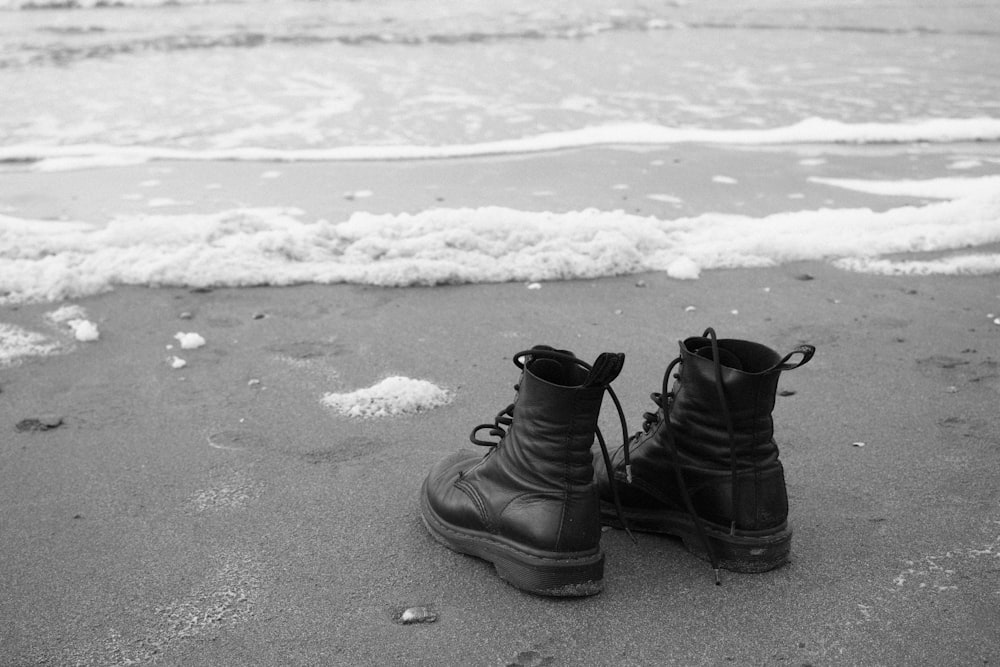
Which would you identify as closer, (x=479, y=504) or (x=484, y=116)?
(x=479, y=504)

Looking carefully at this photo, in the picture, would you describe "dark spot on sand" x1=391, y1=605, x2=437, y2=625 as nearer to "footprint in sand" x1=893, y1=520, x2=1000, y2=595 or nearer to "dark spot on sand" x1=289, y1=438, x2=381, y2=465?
"dark spot on sand" x1=289, y1=438, x2=381, y2=465

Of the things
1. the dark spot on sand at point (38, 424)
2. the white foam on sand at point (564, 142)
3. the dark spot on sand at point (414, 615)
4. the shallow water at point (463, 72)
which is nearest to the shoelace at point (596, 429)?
the dark spot on sand at point (414, 615)

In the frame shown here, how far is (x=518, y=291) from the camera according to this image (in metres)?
3.90

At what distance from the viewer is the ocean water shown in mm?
4211

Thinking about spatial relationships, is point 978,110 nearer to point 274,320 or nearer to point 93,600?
point 274,320

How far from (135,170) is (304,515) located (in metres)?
Answer: 4.69

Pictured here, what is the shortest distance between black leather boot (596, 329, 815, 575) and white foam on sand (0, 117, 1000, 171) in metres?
4.76

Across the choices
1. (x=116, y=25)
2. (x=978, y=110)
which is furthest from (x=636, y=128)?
(x=116, y=25)

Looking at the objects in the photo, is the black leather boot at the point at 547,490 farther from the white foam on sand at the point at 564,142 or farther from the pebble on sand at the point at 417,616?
the white foam on sand at the point at 564,142

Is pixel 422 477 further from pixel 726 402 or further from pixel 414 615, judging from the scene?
pixel 726 402

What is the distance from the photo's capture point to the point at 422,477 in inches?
97.2

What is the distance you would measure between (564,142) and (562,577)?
532 centimetres

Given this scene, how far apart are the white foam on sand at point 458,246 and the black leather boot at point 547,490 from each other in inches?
79.2

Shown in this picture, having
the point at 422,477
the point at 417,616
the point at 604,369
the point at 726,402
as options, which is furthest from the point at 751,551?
the point at 422,477
